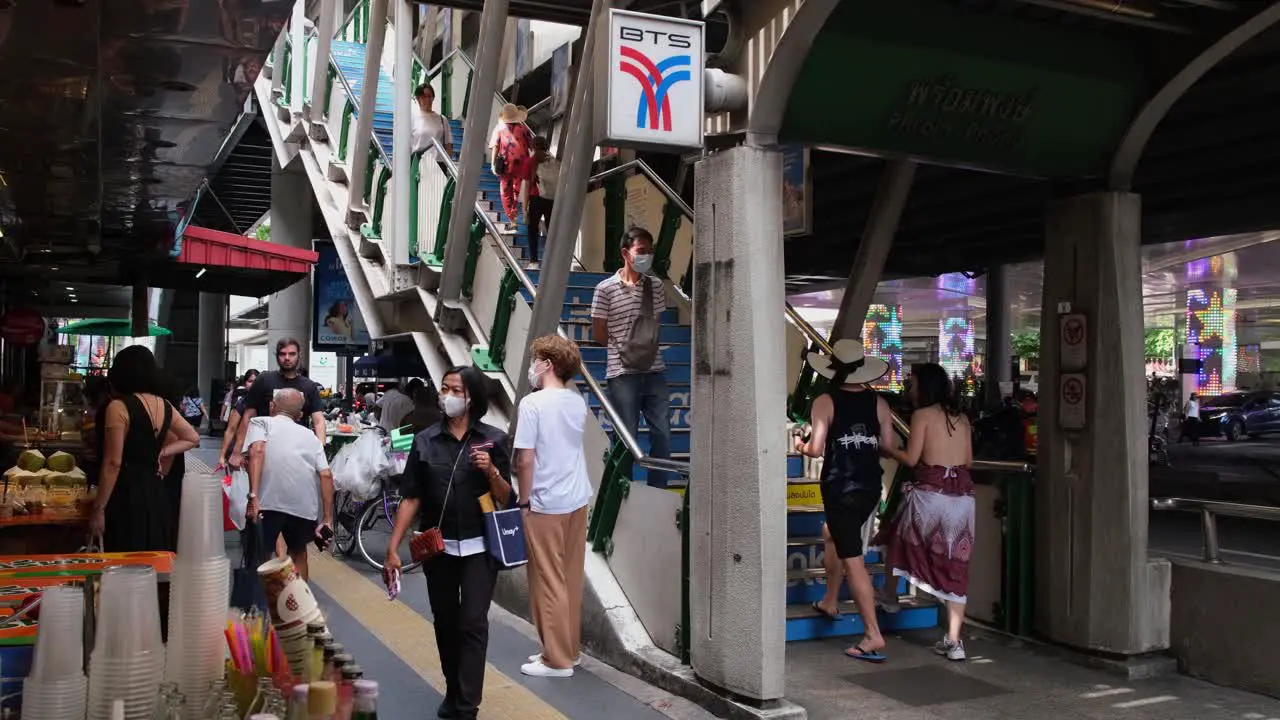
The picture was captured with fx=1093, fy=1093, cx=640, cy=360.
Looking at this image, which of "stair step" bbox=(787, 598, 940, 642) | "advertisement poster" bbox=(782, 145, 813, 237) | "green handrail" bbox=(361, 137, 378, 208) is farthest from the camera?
"green handrail" bbox=(361, 137, 378, 208)

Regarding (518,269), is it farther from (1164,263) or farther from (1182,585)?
(1164,263)

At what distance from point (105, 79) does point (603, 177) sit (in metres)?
7.53

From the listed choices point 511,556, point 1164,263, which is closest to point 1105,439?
point 511,556

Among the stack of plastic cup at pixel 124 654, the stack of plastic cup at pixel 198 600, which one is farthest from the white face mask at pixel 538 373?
the stack of plastic cup at pixel 124 654

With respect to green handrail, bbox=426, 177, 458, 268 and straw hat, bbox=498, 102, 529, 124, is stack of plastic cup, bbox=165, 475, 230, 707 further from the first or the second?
straw hat, bbox=498, 102, 529, 124

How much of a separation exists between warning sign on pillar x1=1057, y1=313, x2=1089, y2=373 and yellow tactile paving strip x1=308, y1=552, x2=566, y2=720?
141 inches

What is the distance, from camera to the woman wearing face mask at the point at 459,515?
4.90 metres

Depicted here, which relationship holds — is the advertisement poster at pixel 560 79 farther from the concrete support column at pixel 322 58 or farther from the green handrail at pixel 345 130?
the concrete support column at pixel 322 58

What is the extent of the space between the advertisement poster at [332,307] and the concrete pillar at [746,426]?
54.7 feet

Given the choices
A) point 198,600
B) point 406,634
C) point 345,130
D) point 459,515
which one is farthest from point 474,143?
point 198,600

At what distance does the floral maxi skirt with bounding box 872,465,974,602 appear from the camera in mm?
6355

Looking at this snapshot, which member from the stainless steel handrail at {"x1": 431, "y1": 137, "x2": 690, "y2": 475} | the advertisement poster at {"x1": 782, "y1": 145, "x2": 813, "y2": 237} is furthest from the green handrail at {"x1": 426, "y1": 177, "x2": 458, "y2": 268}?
the advertisement poster at {"x1": 782, "y1": 145, "x2": 813, "y2": 237}

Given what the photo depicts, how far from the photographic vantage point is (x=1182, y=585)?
621cm

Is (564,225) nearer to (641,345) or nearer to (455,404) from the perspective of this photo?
(641,345)
